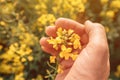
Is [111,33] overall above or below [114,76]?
above

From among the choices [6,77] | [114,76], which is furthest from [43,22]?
[114,76]

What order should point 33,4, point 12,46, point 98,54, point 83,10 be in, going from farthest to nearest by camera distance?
1. point 33,4
2. point 83,10
3. point 12,46
4. point 98,54

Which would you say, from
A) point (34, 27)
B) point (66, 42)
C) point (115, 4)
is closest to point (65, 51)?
point (66, 42)

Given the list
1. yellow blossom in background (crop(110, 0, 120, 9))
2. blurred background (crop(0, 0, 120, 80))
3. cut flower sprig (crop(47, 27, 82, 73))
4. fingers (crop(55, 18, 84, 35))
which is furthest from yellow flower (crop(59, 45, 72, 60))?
yellow blossom in background (crop(110, 0, 120, 9))

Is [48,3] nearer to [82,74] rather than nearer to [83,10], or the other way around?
[83,10]

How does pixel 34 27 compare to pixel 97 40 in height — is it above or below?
below

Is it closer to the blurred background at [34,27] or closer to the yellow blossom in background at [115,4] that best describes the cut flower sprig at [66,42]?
the blurred background at [34,27]

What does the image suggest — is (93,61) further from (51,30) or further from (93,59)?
(51,30)

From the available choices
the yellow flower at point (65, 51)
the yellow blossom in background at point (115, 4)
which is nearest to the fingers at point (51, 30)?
the yellow flower at point (65, 51)
